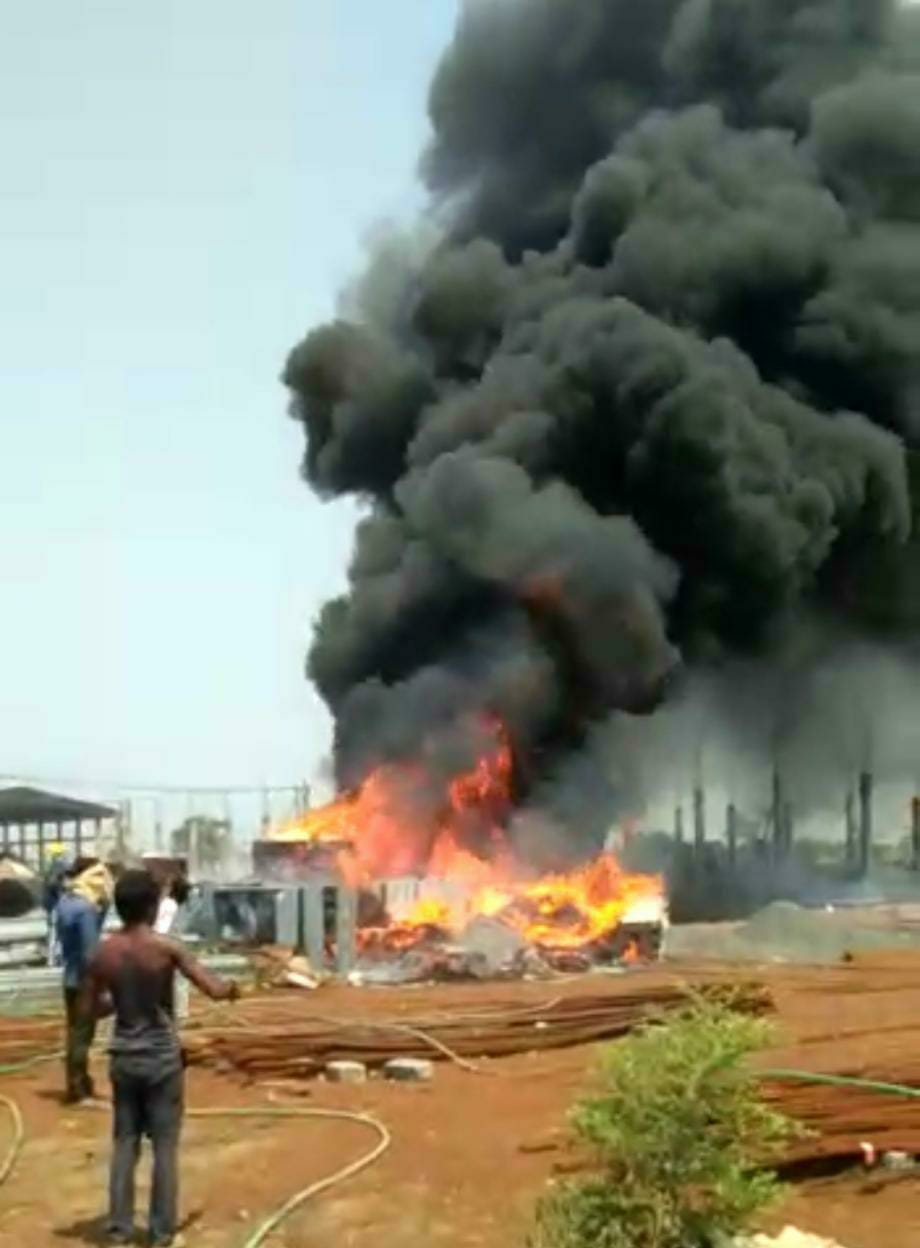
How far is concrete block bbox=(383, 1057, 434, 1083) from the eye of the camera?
13.9m

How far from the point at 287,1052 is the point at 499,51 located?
3453cm

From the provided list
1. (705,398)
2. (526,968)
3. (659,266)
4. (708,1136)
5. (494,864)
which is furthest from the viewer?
(659,266)

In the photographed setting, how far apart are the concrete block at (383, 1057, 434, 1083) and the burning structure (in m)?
13.9

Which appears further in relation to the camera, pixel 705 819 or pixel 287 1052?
pixel 705 819

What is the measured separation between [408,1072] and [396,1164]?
298 centimetres

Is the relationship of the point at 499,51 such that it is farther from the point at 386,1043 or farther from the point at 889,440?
the point at 386,1043

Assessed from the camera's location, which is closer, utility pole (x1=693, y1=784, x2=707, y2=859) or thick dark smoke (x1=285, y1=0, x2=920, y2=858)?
thick dark smoke (x1=285, y1=0, x2=920, y2=858)

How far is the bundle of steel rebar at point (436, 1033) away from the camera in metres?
14.2

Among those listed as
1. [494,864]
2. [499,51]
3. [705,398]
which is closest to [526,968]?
[494,864]

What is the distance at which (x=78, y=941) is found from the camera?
523 inches

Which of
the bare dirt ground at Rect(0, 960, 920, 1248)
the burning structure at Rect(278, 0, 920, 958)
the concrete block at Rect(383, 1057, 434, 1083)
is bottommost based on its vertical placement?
the bare dirt ground at Rect(0, 960, 920, 1248)

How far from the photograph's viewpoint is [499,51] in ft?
145

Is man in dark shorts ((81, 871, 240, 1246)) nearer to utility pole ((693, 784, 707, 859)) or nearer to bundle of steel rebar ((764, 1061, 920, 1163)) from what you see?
bundle of steel rebar ((764, 1061, 920, 1163))

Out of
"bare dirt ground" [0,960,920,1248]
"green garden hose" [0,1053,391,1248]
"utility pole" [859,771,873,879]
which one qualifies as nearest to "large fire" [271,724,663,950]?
"bare dirt ground" [0,960,920,1248]
